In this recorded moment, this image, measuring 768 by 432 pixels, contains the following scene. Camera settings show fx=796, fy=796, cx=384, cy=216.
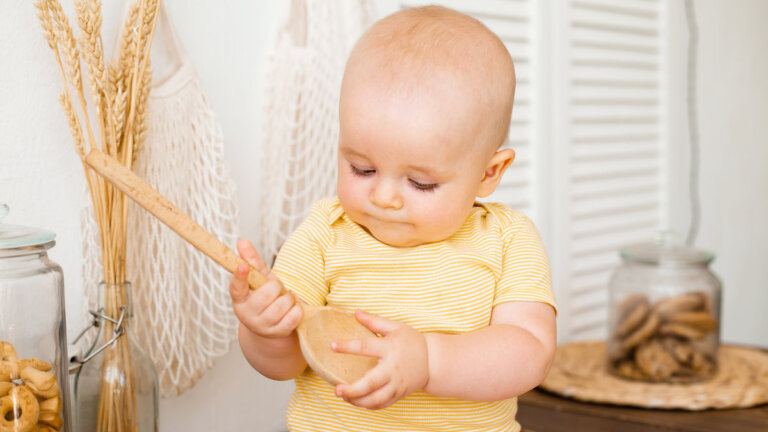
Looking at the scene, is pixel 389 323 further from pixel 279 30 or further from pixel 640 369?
pixel 640 369

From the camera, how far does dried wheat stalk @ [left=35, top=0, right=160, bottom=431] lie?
954mm

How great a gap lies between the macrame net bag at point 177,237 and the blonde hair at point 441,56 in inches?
12.8

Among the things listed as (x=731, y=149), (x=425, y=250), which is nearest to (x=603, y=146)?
(x=731, y=149)

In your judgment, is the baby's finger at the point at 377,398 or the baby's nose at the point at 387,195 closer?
the baby's finger at the point at 377,398

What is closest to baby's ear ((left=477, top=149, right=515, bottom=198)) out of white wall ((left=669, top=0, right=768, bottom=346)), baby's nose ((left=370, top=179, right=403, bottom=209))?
baby's nose ((left=370, top=179, right=403, bottom=209))

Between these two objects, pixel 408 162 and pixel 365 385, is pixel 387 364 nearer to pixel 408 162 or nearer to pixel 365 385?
pixel 365 385

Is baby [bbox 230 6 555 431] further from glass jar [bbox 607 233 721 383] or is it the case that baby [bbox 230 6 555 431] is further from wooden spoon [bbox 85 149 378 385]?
glass jar [bbox 607 233 721 383]

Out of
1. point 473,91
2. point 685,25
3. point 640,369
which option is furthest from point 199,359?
point 685,25

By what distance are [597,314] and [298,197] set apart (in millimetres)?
1136

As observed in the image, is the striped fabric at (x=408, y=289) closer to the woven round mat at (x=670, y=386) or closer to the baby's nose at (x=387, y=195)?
the baby's nose at (x=387, y=195)

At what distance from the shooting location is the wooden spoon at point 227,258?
0.78 metres

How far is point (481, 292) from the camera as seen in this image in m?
0.94

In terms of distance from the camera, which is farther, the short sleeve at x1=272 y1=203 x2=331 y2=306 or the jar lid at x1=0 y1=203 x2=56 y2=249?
the short sleeve at x1=272 y1=203 x2=331 y2=306

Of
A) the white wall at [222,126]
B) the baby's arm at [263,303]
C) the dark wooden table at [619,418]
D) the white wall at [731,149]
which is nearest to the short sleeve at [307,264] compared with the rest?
the baby's arm at [263,303]
